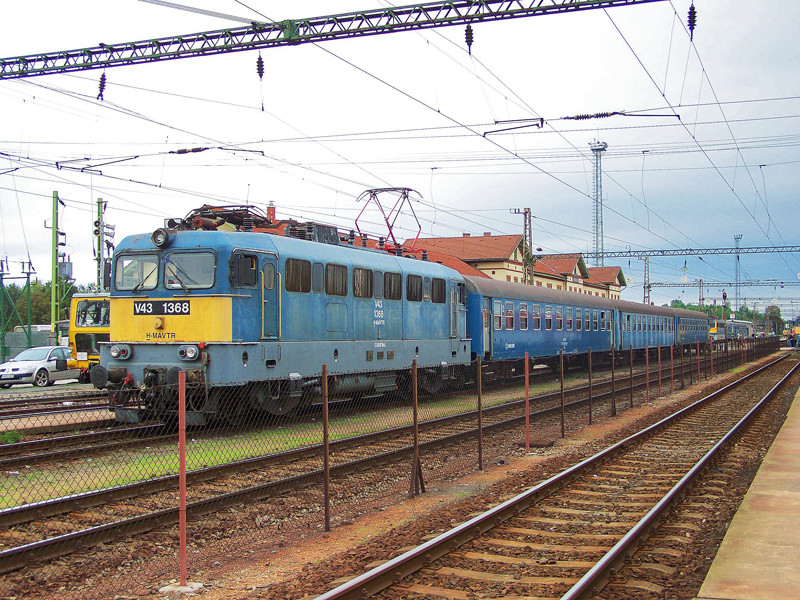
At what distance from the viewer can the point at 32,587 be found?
6434 mm

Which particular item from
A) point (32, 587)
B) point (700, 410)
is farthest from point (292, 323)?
point (700, 410)

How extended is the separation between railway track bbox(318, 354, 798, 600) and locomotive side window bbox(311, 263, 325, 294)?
6950 millimetres

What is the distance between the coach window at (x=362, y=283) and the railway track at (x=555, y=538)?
7131 millimetres

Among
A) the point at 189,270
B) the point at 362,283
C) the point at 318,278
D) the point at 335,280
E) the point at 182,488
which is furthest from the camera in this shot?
the point at 362,283

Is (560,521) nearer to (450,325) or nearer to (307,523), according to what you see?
(307,523)

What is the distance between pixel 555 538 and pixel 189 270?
9.08m

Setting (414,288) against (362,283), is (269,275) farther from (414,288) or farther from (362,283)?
(414,288)

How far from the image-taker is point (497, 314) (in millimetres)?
25672

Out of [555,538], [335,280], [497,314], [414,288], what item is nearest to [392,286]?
[414,288]

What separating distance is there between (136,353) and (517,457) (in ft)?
24.0

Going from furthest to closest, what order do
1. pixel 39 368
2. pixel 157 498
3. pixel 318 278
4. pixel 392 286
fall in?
pixel 39 368, pixel 392 286, pixel 318 278, pixel 157 498

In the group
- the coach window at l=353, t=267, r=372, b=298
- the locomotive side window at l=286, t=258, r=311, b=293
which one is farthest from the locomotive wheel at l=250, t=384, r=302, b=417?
the coach window at l=353, t=267, r=372, b=298

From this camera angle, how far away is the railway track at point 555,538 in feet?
20.4

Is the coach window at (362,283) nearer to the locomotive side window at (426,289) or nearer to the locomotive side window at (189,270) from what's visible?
the locomotive side window at (426,289)
